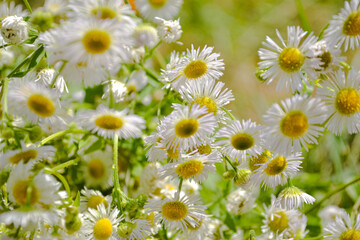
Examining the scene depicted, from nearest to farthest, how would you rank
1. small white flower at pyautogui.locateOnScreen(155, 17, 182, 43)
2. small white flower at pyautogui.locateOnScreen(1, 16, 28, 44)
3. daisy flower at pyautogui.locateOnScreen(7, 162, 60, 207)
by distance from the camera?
daisy flower at pyautogui.locateOnScreen(7, 162, 60, 207)
small white flower at pyautogui.locateOnScreen(1, 16, 28, 44)
small white flower at pyautogui.locateOnScreen(155, 17, 182, 43)

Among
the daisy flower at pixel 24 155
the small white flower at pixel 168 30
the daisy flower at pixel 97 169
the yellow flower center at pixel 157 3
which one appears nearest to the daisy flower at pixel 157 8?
the yellow flower center at pixel 157 3

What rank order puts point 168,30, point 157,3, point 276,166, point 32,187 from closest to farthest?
point 32,187 < point 276,166 < point 168,30 < point 157,3

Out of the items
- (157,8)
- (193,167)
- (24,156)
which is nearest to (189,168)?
(193,167)

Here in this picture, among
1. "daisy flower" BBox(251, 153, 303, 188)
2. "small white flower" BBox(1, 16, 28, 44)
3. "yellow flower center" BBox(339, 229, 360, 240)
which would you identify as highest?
"small white flower" BBox(1, 16, 28, 44)

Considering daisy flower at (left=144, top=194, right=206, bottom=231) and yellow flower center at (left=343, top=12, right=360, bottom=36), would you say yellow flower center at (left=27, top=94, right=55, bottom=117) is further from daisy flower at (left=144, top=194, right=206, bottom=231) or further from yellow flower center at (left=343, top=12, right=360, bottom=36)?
yellow flower center at (left=343, top=12, right=360, bottom=36)

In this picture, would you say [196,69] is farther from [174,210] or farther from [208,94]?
[174,210]

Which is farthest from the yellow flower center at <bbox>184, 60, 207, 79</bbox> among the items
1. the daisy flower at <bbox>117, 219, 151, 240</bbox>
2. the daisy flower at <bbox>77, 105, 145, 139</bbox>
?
the daisy flower at <bbox>117, 219, 151, 240</bbox>

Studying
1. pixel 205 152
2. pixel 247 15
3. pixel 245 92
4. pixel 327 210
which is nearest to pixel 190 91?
pixel 205 152
